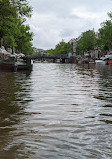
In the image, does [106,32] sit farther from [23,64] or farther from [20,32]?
[23,64]

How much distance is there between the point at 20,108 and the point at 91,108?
1.83 m

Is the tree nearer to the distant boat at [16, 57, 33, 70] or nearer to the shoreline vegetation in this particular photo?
the shoreline vegetation

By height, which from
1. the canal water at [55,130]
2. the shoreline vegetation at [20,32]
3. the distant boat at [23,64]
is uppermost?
the shoreline vegetation at [20,32]

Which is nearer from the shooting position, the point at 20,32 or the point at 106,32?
the point at 20,32

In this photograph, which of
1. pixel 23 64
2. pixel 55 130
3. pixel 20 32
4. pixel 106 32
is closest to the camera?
pixel 55 130

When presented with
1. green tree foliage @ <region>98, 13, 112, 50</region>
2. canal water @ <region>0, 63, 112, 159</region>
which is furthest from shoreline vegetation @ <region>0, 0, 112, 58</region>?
canal water @ <region>0, 63, 112, 159</region>

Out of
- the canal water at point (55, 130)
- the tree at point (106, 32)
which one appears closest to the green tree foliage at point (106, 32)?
the tree at point (106, 32)

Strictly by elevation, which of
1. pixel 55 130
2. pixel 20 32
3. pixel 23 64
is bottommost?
pixel 55 130

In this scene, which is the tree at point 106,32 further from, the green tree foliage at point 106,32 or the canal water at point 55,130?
the canal water at point 55,130

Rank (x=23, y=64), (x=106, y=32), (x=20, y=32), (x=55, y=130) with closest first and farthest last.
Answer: (x=55, y=130) → (x=23, y=64) → (x=20, y=32) → (x=106, y=32)

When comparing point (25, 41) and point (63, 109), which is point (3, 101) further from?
point (25, 41)

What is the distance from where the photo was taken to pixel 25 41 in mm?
72938

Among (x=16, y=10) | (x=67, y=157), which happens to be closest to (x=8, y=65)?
(x=16, y=10)

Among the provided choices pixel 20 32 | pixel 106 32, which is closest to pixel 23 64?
pixel 20 32
